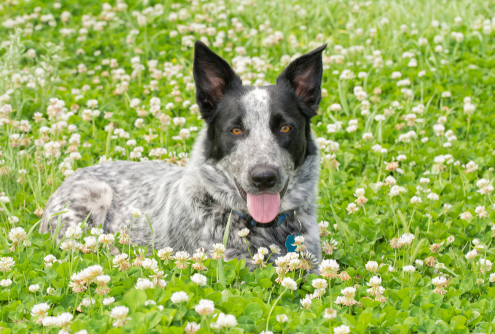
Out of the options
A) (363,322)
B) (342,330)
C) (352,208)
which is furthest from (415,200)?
(342,330)

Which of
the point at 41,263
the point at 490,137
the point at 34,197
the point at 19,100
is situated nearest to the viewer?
the point at 41,263

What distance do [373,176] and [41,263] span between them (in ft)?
13.6

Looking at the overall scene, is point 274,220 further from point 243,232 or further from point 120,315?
point 120,315

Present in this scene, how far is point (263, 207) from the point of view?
4.72 metres

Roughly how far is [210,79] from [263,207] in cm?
134

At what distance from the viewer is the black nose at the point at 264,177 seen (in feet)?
14.6

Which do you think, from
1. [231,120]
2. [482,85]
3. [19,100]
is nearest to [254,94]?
[231,120]

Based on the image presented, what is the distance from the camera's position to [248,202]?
471 centimetres

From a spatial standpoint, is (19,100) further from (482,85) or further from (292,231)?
(482,85)

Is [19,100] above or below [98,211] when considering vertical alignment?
above

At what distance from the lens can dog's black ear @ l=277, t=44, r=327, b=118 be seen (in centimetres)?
516

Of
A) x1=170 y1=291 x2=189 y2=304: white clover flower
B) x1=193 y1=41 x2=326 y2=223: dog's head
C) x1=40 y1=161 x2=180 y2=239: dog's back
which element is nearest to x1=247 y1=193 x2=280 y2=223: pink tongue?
x1=193 y1=41 x2=326 y2=223: dog's head

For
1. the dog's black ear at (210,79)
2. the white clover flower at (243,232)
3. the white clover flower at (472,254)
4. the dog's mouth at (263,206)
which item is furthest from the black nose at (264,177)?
the white clover flower at (472,254)

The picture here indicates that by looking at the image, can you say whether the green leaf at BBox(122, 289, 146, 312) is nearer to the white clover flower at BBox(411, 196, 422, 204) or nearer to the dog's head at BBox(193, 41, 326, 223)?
the dog's head at BBox(193, 41, 326, 223)
